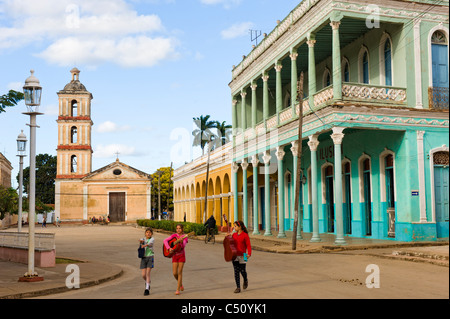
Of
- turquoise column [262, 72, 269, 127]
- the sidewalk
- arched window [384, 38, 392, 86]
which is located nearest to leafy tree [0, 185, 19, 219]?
turquoise column [262, 72, 269, 127]

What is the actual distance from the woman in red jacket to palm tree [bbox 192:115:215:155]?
2003 inches

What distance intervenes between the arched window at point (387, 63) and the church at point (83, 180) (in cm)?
5396

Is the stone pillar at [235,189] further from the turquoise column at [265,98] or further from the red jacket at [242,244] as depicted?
the red jacket at [242,244]

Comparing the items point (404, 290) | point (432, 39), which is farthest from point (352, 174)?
point (404, 290)

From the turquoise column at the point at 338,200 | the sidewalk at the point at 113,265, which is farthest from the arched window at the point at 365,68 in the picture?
the sidewalk at the point at 113,265

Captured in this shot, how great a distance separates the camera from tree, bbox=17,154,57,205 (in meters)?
97.9

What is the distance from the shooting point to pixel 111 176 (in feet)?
232

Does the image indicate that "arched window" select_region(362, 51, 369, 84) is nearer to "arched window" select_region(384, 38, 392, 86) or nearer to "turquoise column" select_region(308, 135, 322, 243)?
"arched window" select_region(384, 38, 392, 86)

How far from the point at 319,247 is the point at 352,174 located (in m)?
5.60

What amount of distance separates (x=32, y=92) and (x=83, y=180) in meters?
58.7

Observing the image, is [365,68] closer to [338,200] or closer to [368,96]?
[368,96]

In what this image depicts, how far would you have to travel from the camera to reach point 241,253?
30.9 ft

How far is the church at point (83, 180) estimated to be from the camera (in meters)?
68.1

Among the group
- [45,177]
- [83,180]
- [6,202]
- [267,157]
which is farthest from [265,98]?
[45,177]
